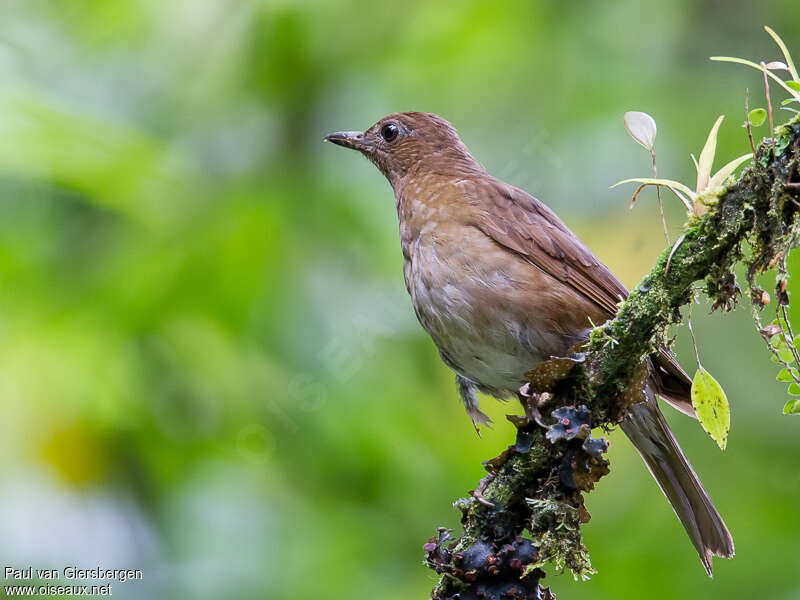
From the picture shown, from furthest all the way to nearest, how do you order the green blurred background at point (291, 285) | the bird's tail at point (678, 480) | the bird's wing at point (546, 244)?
the green blurred background at point (291, 285) < the bird's wing at point (546, 244) < the bird's tail at point (678, 480)

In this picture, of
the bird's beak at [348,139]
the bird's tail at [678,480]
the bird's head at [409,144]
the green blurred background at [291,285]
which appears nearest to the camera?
the bird's tail at [678,480]

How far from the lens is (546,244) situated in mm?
3518

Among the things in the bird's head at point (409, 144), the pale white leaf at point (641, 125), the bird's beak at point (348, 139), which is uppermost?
the bird's beak at point (348, 139)

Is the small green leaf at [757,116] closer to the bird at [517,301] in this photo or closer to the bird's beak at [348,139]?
the bird at [517,301]

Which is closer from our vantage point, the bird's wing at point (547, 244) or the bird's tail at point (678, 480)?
the bird's tail at point (678, 480)

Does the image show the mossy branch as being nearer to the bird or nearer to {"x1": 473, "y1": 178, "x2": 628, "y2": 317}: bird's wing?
the bird

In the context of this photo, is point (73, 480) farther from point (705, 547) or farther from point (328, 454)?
point (705, 547)

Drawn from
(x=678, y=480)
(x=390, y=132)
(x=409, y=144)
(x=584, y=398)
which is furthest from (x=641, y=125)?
(x=390, y=132)

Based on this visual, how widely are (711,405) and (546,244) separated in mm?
1233

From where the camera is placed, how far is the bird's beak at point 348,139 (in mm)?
4457

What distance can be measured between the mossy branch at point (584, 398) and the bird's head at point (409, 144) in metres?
1.85

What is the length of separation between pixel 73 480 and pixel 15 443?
0.30 m

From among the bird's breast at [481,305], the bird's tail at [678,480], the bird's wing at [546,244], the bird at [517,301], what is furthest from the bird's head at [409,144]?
the bird's tail at [678,480]

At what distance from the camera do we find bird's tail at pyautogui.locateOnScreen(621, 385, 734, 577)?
3303 mm
